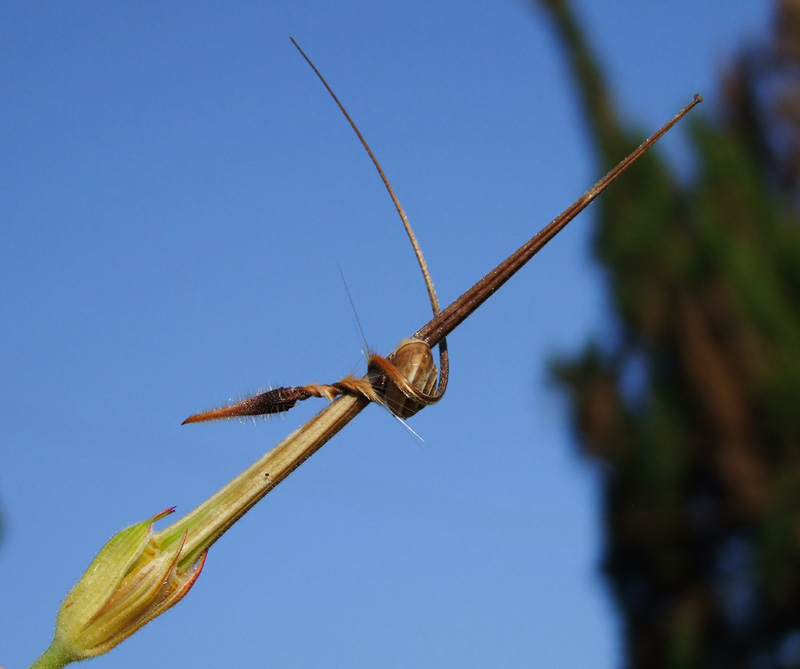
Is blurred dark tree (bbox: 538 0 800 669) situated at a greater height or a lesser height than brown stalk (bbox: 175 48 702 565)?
greater

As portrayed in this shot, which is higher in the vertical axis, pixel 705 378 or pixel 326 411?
pixel 705 378

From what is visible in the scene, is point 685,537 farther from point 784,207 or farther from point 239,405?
point 239,405

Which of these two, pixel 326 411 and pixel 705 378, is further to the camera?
pixel 705 378

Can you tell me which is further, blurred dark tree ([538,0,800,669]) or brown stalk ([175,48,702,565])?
blurred dark tree ([538,0,800,669])

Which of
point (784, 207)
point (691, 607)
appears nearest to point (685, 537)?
point (691, 607)

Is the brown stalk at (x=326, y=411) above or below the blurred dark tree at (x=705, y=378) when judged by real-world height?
below

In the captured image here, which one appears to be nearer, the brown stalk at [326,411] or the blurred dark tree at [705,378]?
the brown stalk at [326,411]

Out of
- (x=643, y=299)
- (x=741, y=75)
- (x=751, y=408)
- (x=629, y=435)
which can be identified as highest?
(x=741, y=75)

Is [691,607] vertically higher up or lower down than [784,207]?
lower down
